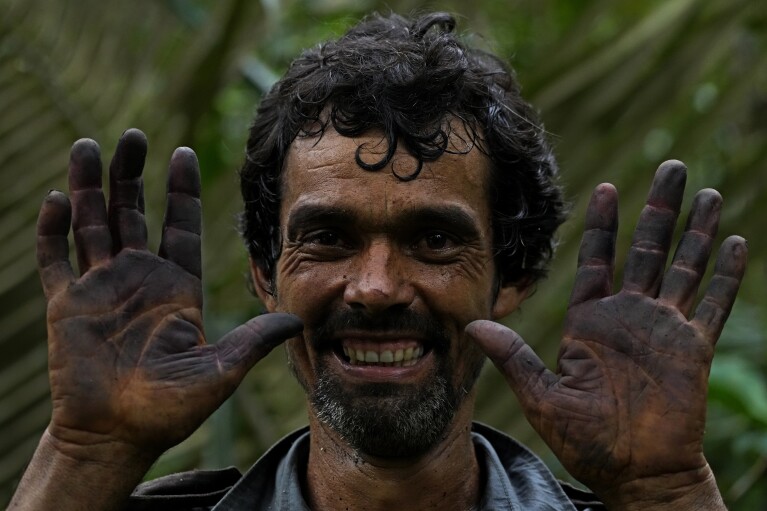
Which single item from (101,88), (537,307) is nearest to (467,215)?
(537,307)

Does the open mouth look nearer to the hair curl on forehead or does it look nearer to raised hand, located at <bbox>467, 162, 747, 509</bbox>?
raised hand, located at <bbox>467, 162, 747, 509</bbox>

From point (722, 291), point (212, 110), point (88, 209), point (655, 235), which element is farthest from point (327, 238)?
point (212, 110)

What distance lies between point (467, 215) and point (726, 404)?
2.68m

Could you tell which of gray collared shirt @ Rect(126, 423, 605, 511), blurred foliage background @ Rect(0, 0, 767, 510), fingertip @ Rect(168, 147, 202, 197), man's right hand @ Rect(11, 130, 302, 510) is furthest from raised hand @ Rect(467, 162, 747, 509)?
blurred foliage background @ Rect(0, 0, 767, 510)

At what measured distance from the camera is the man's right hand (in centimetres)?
304

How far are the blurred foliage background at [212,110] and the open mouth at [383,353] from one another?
1702 mm

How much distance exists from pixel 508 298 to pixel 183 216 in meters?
1.18

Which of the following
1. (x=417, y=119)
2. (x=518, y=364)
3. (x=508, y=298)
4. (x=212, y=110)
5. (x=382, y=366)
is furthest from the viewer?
(x=212, y=110)

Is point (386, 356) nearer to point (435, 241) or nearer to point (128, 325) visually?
point (435, 241)

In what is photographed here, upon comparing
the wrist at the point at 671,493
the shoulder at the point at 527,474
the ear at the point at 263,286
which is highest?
the ear at the point at 263,286

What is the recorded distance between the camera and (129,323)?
309 cm

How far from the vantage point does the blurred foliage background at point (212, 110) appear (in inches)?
201

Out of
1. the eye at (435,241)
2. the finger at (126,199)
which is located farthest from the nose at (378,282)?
the finger at (126,199)

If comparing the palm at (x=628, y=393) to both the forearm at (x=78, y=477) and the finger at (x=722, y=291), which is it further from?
the forearm at (x=78, y=477)
